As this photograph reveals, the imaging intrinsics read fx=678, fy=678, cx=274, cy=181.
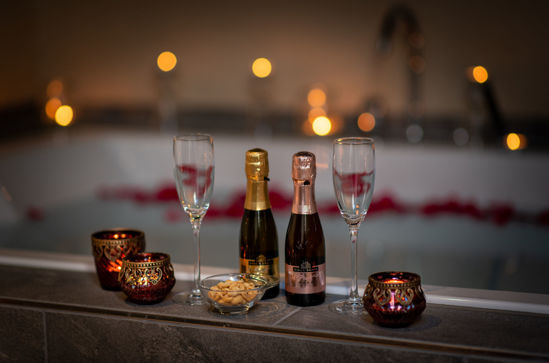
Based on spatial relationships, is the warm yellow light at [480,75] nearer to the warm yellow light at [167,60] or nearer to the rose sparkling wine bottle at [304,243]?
the rose sparkling wine bottle at [304,243]

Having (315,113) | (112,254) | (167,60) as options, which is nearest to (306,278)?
(112,254)

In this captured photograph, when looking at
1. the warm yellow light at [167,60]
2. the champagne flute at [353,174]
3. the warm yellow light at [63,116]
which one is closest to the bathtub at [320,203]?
the warm yellow light at [63,116]

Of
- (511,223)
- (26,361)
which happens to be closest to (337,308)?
(26,361)

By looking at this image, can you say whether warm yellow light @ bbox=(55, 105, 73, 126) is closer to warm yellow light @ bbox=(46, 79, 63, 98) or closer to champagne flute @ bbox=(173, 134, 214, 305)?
warm yellow light @ bbox=(46, 79, 63, 98)

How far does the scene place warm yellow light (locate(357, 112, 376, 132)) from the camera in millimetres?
2451

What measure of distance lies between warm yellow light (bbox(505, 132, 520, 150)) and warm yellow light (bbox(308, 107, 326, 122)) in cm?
83

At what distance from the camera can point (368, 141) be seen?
859 millimetres

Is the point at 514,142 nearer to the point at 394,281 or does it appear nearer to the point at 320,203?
the point at 320,203

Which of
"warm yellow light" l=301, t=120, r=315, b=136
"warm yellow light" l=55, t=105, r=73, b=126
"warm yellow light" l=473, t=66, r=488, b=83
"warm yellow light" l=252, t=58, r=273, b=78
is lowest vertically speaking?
"warm yellow light" l=301, t=120, r=315, b=136

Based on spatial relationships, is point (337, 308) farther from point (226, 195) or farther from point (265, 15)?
point (265, 15)

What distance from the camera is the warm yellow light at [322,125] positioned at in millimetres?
2609

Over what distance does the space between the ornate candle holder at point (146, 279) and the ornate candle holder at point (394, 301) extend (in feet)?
0.92

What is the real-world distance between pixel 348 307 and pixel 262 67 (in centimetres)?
228

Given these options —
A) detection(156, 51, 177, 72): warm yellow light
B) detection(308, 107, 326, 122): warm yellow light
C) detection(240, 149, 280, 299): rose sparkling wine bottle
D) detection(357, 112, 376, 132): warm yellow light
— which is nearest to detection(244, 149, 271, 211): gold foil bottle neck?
detection(240, 149, 280, 299): rose sparkling wine bottle
